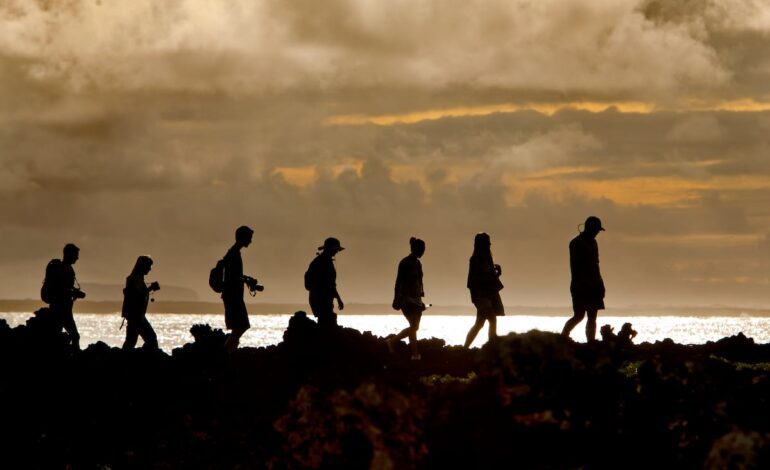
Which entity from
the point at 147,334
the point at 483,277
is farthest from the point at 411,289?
the point at 147,334

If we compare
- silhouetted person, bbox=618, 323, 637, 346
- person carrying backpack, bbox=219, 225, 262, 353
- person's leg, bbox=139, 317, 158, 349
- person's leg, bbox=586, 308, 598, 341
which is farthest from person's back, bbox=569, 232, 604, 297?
person's leg, bbox=139, 317, 158, 349

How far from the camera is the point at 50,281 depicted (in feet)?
77.4

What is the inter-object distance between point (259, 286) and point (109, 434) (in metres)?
4.51

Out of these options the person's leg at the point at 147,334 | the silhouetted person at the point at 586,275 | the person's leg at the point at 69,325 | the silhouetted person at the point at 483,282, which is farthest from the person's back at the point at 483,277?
the person's leg at the point at 69,325

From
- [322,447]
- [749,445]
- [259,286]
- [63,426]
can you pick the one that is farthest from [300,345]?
[749,445]

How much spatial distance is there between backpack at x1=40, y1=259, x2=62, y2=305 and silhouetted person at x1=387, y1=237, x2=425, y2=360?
22.6 ft

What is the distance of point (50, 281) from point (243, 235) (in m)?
4.91

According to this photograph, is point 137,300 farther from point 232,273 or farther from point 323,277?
point 323,277

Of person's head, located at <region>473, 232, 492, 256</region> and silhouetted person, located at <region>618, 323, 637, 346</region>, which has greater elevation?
person's head, located at <region>473, 232, 492, 256</region>

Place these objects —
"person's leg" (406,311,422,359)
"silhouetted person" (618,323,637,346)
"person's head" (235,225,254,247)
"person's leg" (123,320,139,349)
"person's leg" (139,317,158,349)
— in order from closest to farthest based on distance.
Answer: "person's head" (235,225,254,247) → "person's leg" (139,317,158,349) → "person's leg" (406,311,422,359) → "person's leg" (123,320,139,349) → "silhouetted person" (618,323,637,346)

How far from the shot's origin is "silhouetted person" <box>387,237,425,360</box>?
2367cm

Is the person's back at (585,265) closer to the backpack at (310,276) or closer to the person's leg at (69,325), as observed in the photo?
the backpack at (310,276)

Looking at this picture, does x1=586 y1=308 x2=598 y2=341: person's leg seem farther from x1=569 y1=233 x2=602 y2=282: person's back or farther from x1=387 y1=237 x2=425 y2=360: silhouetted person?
x1=387 y1=237 x2=425 y2=360: silhouetted person

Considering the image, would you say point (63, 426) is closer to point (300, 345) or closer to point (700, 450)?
point (300, 345)
